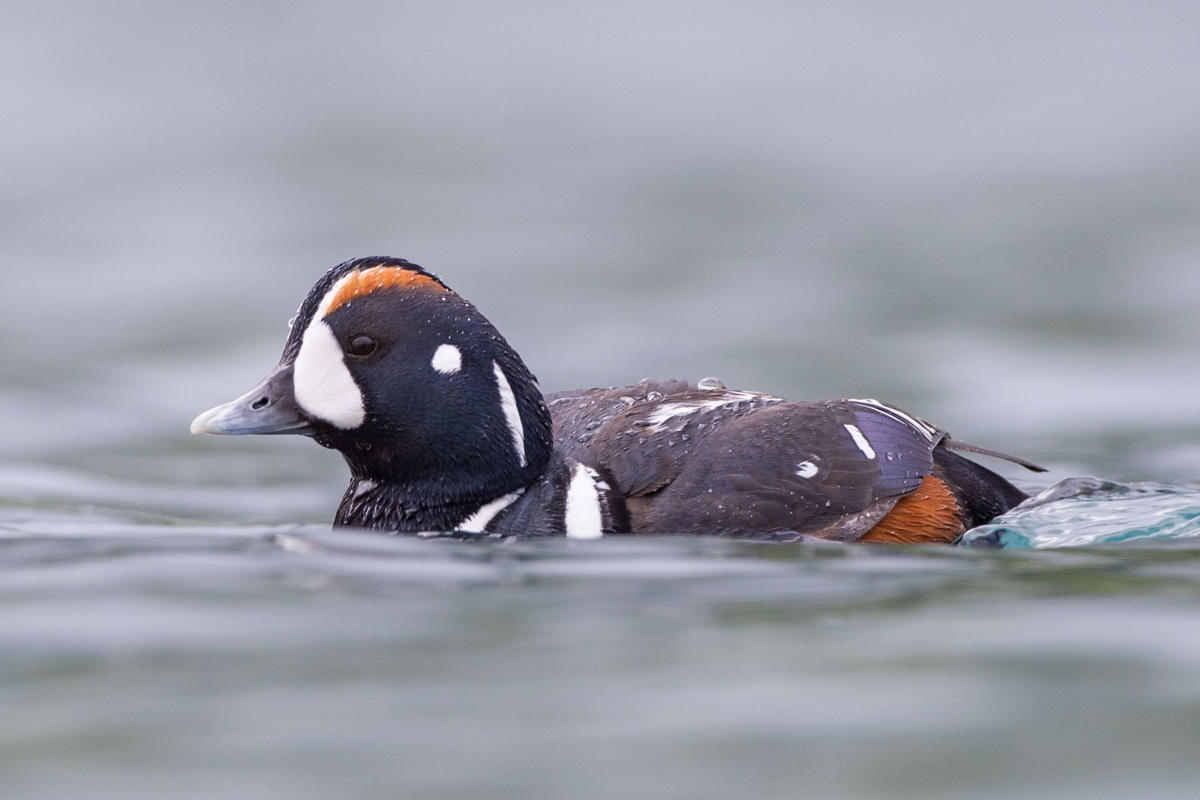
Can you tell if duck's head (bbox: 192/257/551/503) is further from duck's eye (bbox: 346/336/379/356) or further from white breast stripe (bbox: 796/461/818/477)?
white breast stripe (bbox: 796/461/818/477)

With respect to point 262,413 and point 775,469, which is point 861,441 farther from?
point 262,413

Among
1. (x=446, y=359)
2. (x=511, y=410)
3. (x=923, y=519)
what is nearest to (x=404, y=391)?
(x=446, y=359)

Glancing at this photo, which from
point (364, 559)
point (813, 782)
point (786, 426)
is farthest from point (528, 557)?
point (813, 782)

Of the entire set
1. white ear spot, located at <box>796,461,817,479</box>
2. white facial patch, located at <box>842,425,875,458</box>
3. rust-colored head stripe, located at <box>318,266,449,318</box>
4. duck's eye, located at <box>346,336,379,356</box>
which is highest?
rust-colored head stripe, located at <box>318,266,449,318</box>

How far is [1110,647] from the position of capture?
421 centimetres

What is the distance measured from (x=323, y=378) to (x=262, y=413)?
10.6 inches

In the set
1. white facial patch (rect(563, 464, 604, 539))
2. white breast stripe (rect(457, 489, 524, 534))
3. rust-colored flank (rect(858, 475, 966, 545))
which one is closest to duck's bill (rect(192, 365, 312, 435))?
white breast stripe (rect(457, 489, 524, 534))

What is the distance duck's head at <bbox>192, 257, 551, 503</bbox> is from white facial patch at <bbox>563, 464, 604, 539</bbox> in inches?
10.3

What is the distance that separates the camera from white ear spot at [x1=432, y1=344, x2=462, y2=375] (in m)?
6.07

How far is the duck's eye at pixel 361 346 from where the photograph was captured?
6020mm

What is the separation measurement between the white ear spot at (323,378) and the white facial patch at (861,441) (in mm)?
1877

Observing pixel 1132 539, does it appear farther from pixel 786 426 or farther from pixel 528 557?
pixel 528 557

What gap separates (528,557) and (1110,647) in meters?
2.08

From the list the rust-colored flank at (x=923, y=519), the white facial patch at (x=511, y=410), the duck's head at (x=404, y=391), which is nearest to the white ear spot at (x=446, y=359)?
the duck's head at (x=404, y=391)
